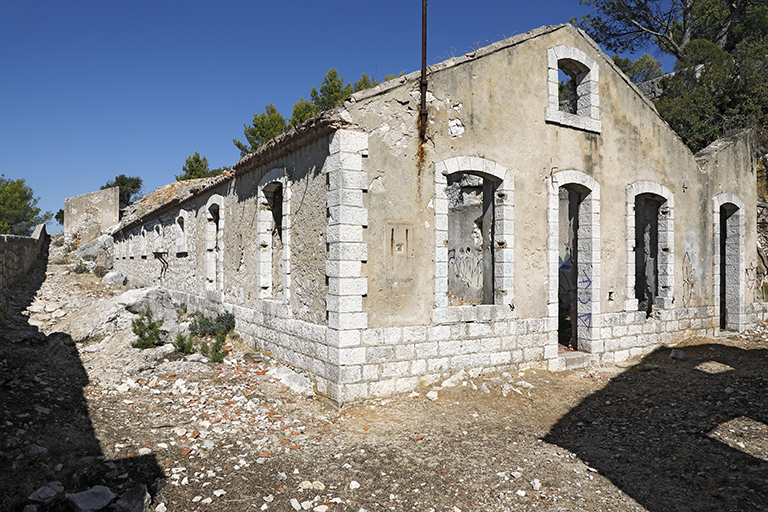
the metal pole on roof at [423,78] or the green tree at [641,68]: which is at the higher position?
the green tree at [641,68]

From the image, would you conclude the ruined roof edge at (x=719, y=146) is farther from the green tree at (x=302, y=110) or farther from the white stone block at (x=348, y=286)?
the green tree at (x=302, y=110)

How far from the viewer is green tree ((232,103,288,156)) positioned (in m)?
24.5

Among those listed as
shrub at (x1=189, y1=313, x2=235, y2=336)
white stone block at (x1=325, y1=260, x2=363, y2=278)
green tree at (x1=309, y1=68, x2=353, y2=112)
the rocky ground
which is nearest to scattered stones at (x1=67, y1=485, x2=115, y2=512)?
the rocky ground

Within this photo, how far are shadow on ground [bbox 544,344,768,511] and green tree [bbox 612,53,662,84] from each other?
638 inches

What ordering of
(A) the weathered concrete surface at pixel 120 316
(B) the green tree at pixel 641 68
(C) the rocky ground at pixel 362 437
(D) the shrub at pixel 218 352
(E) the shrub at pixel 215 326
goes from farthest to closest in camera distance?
1. (B) the green tree at pixel 641 68
2. (E) the shrub at pixel 215 326
3. (A) the weathered concrete surface at pixel 120 316
4. (D) the shrub at pixel 218 352
5. (C) the rocky ground at pixel 362 437

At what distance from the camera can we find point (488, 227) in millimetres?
7168

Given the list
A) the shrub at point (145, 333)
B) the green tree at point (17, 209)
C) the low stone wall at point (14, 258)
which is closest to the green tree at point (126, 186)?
the green tree at point (17, 209)

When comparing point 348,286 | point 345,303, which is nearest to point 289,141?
point 348,286

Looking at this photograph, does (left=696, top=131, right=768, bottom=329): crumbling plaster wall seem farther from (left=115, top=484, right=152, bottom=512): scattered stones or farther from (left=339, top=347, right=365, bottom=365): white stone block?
(left=115, top=484, right=152, bottom=512): scattered stones

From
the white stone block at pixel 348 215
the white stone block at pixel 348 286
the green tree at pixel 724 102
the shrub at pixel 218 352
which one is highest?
the green tree at pixel 724 102

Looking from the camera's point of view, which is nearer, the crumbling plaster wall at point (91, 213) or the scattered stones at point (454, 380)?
the scattered stones at point (454, 380)

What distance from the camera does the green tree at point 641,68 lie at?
790 inches

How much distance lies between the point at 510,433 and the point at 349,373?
192 centimetres

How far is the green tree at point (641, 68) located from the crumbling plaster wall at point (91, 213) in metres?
27.0
